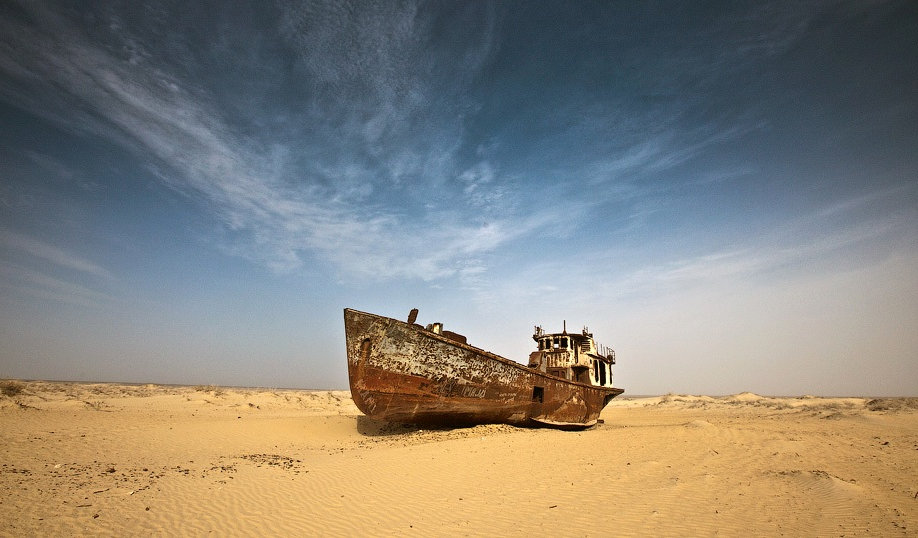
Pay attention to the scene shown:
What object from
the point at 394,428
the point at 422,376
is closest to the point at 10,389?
the point at 394,428

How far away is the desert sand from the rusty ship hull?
0.86 metres

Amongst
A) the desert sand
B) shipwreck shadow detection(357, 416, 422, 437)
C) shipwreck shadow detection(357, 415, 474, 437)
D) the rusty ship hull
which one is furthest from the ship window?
shipwreck shadow detection(357, 416, 422, 437)

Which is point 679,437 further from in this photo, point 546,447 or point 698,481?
point 698,481

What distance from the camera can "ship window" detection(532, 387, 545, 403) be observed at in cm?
1432

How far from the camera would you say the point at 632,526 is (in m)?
4.98

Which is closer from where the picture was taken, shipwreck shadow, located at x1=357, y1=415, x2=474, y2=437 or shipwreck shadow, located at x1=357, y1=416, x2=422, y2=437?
shipwreck shadow, located at x1=357, y1=415, x2=474, y2=437

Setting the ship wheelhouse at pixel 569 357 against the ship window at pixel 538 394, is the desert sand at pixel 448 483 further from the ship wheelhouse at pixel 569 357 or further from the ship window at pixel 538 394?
the ship wheelhouse at pixel 569 357

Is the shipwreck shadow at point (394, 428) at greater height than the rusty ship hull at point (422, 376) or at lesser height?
lesser

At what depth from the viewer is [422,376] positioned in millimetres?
11695

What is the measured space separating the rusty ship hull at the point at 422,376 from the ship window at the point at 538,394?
3.08 feet

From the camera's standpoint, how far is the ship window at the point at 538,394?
14.3m

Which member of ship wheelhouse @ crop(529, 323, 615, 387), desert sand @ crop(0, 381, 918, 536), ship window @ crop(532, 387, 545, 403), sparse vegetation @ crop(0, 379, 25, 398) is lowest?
desert sand @ crop(0, 381, 918, 536)

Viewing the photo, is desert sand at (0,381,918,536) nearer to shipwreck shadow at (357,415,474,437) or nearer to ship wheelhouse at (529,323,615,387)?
shipwreck shadow at (357,415,474,437)

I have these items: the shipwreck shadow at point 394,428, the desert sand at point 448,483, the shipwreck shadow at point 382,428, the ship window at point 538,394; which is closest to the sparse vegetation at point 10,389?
the desert sand at point 448,483
